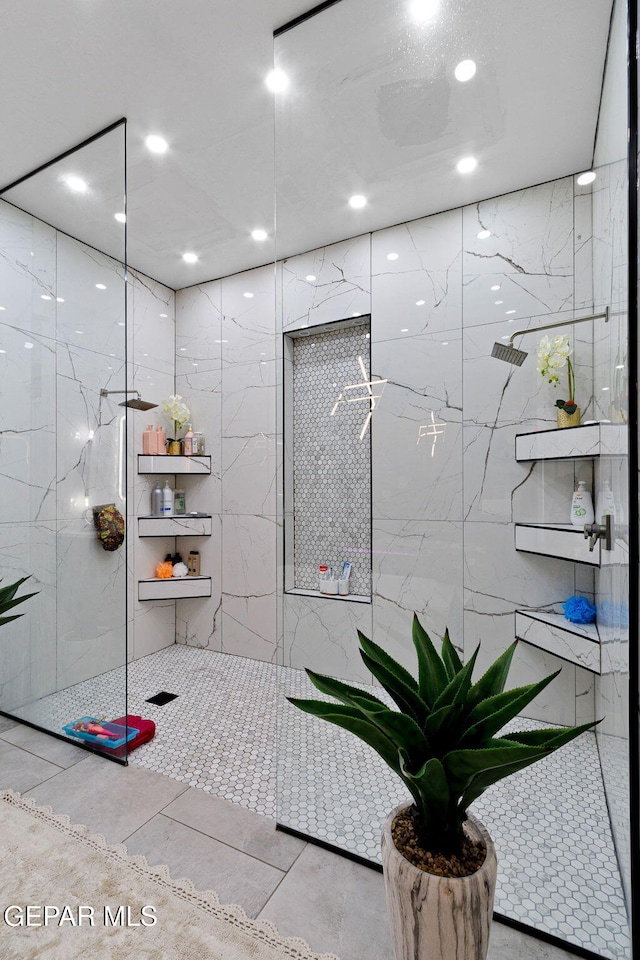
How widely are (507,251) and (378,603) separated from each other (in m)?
1.13

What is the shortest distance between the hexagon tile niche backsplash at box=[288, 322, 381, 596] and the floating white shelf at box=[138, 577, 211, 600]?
1787mm

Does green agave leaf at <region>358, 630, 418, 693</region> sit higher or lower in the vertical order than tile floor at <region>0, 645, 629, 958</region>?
higher

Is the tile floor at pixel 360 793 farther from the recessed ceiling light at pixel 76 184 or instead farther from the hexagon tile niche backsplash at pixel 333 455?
the recessed ceiling light at pixel 76 184

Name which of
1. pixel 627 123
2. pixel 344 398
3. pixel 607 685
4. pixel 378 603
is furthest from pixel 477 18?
pixel 607 685

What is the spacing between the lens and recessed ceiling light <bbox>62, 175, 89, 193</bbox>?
7.06 ft

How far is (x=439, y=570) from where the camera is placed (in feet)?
4.40

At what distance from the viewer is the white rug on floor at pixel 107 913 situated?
1.10 metres

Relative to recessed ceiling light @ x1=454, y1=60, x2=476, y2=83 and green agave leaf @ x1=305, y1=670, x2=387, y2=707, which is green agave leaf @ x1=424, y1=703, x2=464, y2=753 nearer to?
green agave leaf @ x1=305, y1=670, x2=387, y2=707

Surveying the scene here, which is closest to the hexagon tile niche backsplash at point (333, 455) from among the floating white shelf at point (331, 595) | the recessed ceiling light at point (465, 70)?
the floating white shelf at point (331, 595)

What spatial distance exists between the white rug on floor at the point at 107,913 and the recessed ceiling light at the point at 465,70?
237cm

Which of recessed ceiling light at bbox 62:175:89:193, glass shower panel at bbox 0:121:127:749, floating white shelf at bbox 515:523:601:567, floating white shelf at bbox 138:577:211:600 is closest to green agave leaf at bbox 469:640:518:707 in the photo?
floating white shelf at bbox 515:523:601:567

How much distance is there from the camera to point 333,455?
156cm

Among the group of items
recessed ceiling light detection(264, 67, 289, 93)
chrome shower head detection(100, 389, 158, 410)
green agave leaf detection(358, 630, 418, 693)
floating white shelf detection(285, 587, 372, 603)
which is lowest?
green agave leaf detection(358, 630, 418, 693)

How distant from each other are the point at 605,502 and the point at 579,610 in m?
0.34
